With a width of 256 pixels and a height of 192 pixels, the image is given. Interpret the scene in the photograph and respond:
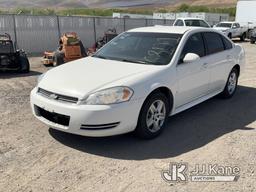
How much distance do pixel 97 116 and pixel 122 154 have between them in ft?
2.04

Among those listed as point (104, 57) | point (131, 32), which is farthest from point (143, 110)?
point (131, 32)

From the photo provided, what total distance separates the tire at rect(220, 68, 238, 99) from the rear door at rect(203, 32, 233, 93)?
0.75 feet

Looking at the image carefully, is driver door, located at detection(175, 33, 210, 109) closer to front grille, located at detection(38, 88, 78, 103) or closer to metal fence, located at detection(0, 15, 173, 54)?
front grille, located at detection(38, 88, 78, 103)

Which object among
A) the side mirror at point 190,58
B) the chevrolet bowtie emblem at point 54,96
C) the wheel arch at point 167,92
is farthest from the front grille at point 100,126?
the side mirror at point 190,58

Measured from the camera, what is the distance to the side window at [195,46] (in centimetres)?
567

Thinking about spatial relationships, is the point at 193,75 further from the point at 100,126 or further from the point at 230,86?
the point at 100,126

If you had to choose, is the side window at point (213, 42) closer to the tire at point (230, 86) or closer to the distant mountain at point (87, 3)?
the tire at point (230, 86)

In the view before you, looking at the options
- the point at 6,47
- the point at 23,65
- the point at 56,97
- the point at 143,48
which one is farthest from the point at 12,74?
the point at 56,97

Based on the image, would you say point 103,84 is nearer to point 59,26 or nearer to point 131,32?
point 131,32

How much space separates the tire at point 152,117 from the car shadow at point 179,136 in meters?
0.13

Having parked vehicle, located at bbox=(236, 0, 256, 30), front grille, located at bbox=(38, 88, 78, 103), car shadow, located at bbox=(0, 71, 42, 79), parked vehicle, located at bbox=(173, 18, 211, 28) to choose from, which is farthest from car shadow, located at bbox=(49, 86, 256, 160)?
parked vehicle, located at bbox=(236, 0, 256, 30)

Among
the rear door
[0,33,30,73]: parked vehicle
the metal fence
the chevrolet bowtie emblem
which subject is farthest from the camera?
the metal fence

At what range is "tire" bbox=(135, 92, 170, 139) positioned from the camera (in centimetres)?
477

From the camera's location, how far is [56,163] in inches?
168
